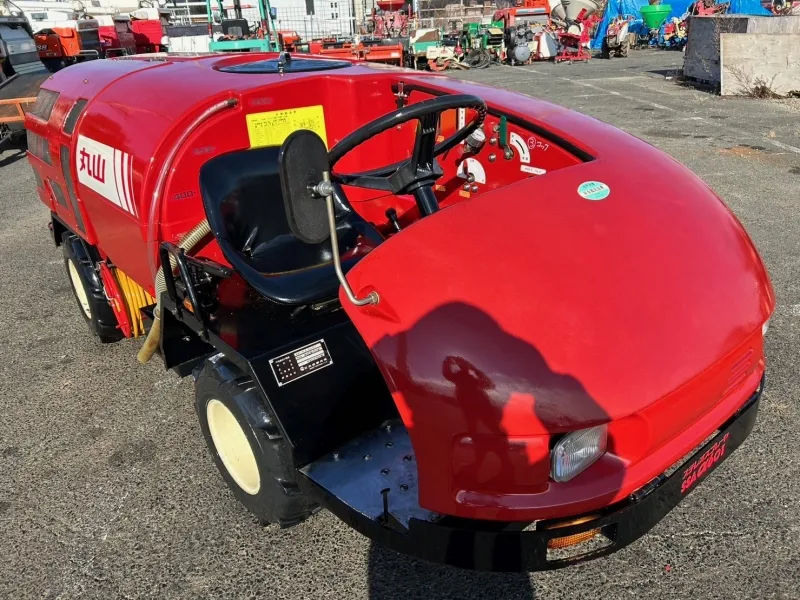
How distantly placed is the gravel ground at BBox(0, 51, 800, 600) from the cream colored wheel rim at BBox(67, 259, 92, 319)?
0.19 metres

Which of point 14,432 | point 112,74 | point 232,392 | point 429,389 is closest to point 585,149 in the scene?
point 429,389

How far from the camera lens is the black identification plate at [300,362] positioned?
6.30 feet

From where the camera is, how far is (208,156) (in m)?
2.60

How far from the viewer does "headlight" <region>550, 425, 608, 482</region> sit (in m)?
1.49

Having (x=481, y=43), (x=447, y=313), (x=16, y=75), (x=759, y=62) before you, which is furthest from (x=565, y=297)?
(x=481, y=43)

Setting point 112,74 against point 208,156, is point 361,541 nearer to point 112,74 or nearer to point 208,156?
point 208,156

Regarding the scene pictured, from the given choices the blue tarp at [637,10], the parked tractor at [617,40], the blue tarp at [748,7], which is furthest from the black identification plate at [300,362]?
the blue tarp at [748,7]

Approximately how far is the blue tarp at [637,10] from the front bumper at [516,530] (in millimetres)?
22869

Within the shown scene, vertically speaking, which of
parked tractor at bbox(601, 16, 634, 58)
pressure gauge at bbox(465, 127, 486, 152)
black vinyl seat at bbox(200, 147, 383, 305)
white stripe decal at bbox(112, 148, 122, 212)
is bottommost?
parked tractor at bbox(601, 16, 634, 58)

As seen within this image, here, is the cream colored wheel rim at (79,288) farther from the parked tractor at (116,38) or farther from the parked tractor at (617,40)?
the parked tractor at (617,40)

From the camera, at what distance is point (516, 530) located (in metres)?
1.52

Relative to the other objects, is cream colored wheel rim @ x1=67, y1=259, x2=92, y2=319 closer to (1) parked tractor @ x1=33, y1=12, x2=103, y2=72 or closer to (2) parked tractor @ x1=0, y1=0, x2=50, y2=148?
(2) parked tractor @ x1=0, y1=0, x2=50, y2=148

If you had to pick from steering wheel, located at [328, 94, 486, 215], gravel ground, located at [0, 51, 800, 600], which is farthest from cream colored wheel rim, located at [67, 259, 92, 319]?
→ steering wheel, located at [328, 94, 486, 215]

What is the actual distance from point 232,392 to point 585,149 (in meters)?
1.51
